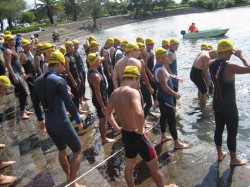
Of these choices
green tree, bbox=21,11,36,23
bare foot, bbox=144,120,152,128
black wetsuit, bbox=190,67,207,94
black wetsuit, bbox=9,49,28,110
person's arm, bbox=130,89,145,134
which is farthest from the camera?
green tree, bbox=21,11,36,23

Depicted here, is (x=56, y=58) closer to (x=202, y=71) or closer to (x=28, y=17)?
(x=202, y=71)

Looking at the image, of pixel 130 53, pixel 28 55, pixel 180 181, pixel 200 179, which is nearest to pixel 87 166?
pixel 180 181

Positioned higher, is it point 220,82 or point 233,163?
point 220,82

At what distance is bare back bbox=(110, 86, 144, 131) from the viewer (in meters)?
3.71

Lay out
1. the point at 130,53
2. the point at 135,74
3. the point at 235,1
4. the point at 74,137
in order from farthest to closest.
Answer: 1. the point at 235,1
2. the point at 130,53
3. the point at 74,137
4. the point at 135,74

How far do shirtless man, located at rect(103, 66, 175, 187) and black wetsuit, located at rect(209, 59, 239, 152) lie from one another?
64.1 inches

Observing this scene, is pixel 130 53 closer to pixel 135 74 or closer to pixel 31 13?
pixel 135 74

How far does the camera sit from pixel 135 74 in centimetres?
396

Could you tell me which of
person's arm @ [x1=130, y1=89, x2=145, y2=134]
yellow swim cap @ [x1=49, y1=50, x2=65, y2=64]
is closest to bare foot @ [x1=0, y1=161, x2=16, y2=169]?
yellow swim cap @ [x1=49, y1=50, x2=65, y2=64]

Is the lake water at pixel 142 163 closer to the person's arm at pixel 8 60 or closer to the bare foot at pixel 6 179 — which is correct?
the bare foot at pixel 6 179

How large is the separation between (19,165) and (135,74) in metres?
2.99

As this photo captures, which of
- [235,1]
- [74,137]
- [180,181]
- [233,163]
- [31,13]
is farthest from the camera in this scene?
[235,1]

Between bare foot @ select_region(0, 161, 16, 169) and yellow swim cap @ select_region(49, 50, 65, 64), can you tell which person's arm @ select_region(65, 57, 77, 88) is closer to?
bare foot @ select_region(0, 161, 16, 169)

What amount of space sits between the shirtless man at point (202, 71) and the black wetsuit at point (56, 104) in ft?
17.0
